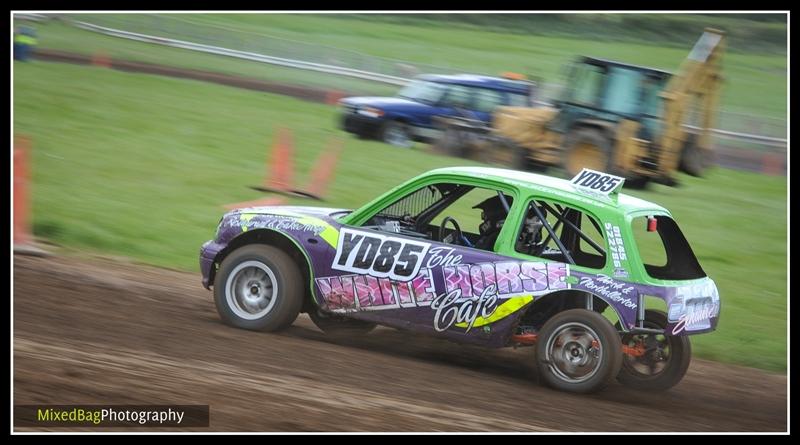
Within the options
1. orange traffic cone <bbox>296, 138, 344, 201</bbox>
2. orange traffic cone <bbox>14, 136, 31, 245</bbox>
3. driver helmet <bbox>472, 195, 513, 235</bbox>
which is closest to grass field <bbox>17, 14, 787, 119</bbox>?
orange traffic cone <bbox>296, 138, 344, 201</bbox>

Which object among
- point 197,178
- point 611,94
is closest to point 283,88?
point 197,178

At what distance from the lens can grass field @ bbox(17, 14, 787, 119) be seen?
13344 mm

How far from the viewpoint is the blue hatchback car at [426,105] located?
586 inches

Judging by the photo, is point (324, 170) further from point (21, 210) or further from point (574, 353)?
point (574, 353)

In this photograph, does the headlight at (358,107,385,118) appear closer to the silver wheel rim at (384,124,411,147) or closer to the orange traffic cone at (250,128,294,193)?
the silver wheel rim at (384,124,411,147)

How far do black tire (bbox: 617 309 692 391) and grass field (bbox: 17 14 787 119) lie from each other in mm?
6679

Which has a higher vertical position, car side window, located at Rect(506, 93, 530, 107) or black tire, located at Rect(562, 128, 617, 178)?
car side window, located at Rect(506, 93, 530, 107)

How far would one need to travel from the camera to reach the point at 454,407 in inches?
263

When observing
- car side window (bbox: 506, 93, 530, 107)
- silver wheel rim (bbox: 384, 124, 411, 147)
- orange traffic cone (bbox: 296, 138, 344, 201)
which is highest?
car side window (bbox: 506, 93, 530, 107)

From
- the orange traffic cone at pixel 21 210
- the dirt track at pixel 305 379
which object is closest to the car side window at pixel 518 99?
the dirt track at pixel 305 379

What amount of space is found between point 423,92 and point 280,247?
7872 millimetres
